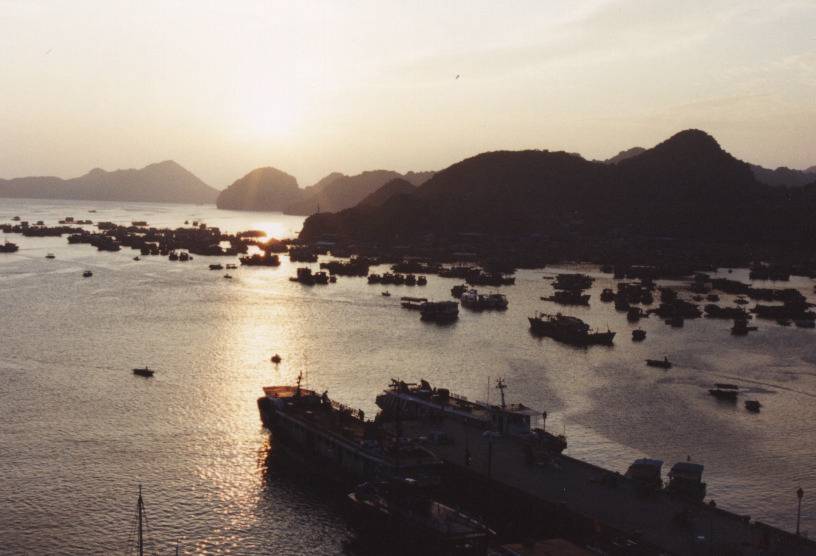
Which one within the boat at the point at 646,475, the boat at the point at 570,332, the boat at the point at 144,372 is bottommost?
the boat at the point at 144,372

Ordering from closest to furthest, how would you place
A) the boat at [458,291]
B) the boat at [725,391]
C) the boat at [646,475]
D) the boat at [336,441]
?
the boat at [646,475] → the boat at [336,441] → the boat at [725,391] → the boat at [458,291]

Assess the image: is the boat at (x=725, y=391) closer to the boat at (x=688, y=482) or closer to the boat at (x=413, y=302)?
the boat at (x=688, y=482)

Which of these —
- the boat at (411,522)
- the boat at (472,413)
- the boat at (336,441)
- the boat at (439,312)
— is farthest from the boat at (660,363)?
the boat at (411,522)

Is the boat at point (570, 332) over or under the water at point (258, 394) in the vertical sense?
over

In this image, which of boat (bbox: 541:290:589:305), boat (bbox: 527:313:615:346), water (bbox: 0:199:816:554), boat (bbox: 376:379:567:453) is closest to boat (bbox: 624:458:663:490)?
water (bbox: 0:199:816:554)

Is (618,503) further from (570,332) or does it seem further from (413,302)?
(413,302)

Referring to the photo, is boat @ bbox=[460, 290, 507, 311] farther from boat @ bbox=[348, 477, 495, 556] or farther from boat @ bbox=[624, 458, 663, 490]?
boat @ bbox=[348, 477, 495, 556]

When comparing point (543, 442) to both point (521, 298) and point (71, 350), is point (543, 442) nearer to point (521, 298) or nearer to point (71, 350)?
point (71, 350)
